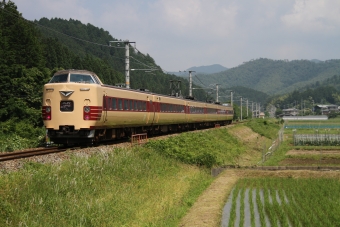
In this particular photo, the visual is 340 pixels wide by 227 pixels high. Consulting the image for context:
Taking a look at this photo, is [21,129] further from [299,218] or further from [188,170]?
[299,218]

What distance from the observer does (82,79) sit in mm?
20594

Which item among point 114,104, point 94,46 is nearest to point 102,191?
point 114,104

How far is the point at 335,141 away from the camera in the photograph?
44.4 metres

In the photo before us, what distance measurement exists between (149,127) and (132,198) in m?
17.2

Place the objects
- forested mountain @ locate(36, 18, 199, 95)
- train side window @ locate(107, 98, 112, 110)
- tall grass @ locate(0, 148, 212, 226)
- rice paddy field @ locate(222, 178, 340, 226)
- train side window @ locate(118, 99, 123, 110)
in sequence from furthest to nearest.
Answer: forested mountain @ locate(36, 18, 199, 95) → train side window @ locate(118, 99, 123, 110) → train side window @ locate(107, 98, 112, 110) → rice paddy field @ locate(222, 178, 340, 226) → tall grass @ locate(0, 148, 212, 226)

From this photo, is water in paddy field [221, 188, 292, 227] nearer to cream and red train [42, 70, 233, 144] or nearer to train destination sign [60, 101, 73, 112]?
cream and red train [42, 70, 233, 144]

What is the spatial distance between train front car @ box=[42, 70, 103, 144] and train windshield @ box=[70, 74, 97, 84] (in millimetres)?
123

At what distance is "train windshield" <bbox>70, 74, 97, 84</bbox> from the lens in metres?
20.4

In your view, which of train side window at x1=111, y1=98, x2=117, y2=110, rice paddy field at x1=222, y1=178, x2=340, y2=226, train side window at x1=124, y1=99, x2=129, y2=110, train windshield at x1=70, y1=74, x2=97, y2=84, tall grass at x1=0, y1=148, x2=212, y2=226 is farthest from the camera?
train side window at x1=124, y1=99, x2=129, y2=110

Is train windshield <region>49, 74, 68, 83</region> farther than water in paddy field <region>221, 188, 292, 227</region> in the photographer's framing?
Yes

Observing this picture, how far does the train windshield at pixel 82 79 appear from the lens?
20.4 meters

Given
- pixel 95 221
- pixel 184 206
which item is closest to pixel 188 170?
pixel 184 206

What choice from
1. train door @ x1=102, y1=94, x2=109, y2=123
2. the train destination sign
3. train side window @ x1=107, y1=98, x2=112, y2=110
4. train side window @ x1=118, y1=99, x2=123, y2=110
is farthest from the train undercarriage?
train side window @ x1=118, y1=99, x2=123, y2=110

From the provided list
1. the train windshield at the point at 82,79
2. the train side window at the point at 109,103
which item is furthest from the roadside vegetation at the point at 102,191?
the train windshield at the point at 82,79
